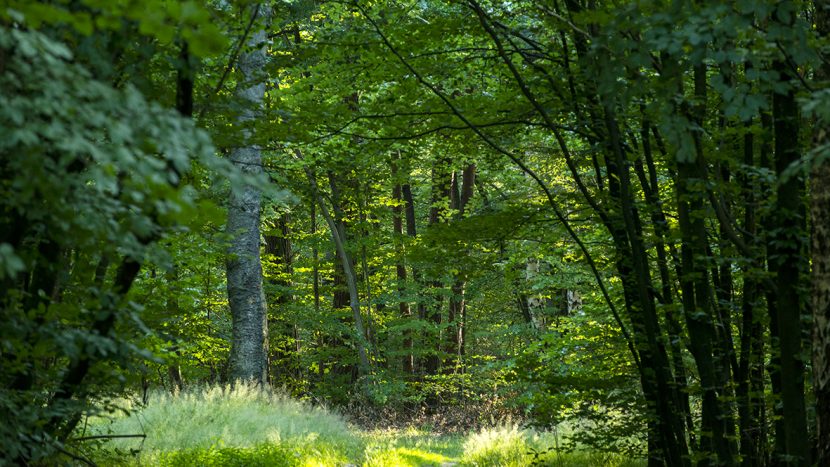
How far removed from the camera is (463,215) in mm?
7461

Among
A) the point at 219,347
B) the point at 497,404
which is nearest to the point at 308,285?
the point at 219,347

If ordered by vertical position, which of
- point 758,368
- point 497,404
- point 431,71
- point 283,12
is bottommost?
point 497,404

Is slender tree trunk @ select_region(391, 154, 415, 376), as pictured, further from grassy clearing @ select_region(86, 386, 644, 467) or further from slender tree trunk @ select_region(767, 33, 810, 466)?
slender tree trunk @ select_region(767, 33, 810, 466)

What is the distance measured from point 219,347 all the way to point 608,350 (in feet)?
38.5

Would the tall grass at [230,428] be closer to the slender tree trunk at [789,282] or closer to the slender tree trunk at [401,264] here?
the slender tree trunk at [789,282]

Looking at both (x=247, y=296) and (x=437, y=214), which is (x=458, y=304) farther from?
(x=247, y=296)

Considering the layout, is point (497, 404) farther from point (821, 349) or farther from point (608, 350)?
A: point (821, 349)

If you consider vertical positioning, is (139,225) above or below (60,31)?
below

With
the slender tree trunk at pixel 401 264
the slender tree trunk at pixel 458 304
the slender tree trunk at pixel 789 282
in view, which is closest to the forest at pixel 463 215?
the slender tree trunk at pixel 789 282

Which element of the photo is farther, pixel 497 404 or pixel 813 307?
pixel 497 404

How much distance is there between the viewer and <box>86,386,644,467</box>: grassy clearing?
773cm

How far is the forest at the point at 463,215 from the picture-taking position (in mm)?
1913

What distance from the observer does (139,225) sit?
1.78m

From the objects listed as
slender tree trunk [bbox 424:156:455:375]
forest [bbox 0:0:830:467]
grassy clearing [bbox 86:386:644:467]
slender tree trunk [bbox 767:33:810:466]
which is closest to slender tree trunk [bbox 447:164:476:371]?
slender tree trunk [bbox 424:156:455:375]
